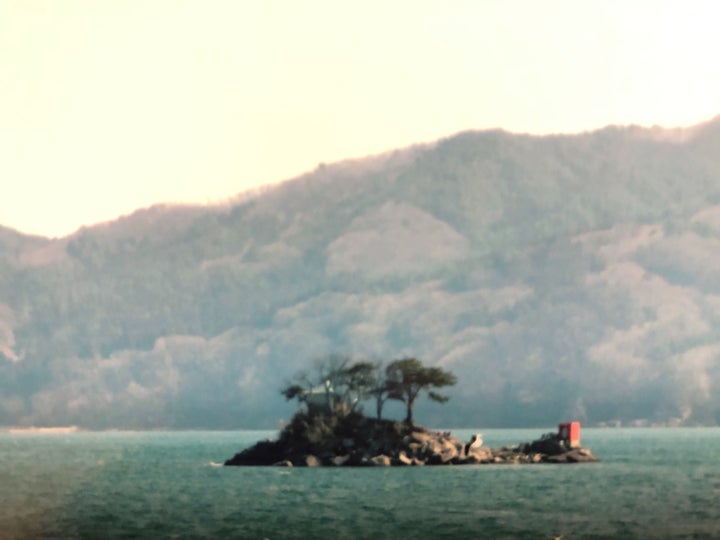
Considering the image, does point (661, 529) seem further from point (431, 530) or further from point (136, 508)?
point (136, 508)

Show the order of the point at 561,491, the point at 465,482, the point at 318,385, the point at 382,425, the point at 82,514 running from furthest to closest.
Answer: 1. the point at 318,385
2. the point at 382,425
3. the point at 465,482
4. the point at 561,491
5. the point at 82,514

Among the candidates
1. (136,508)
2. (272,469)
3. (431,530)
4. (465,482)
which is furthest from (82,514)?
(272,469)

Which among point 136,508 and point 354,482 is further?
point 354,482

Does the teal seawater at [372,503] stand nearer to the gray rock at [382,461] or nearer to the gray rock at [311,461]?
the gray rock at [382,461]

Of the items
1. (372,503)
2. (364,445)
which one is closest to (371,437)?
(364,445)

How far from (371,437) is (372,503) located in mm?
43626

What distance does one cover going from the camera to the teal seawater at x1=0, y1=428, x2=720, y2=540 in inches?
3656

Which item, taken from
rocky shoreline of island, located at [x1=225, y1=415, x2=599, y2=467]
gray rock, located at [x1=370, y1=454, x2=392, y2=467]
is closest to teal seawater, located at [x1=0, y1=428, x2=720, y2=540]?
gray rock, located at [x1=370, y1=454, x2=392, y2=467]

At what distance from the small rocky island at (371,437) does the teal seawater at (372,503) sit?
362cm

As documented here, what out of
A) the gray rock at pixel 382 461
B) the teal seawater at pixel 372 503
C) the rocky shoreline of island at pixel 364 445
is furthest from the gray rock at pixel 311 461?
the gray rock at pixel 382 461

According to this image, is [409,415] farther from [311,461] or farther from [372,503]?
[372,503]

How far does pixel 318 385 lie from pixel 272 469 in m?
12.6

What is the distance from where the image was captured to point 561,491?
123m

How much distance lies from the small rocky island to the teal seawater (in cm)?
362
